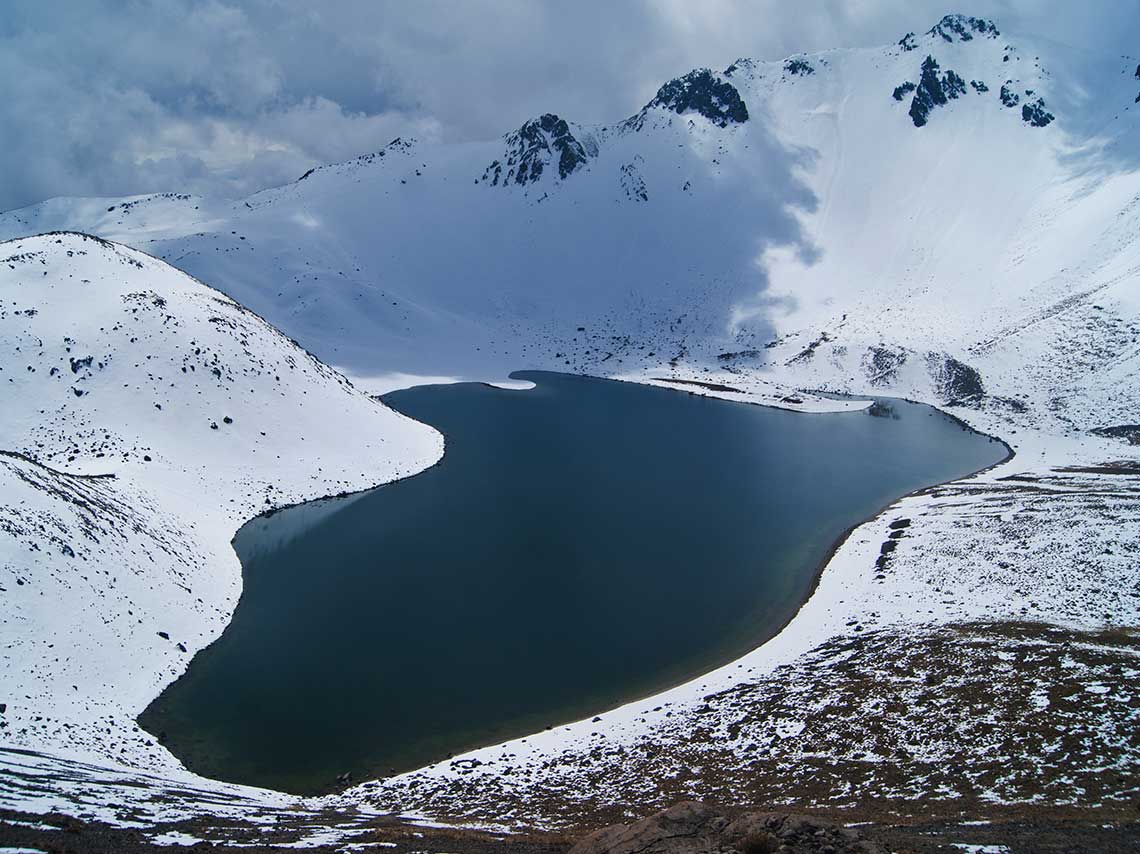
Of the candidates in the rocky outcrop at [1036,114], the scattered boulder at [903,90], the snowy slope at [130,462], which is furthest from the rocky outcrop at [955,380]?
the scattered boulder at [903,90]

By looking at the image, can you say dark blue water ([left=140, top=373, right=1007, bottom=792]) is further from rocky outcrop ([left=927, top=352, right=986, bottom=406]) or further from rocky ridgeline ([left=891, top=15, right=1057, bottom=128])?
rocky ridgeline ([left=891, top=15, right=1057, bottom=128])

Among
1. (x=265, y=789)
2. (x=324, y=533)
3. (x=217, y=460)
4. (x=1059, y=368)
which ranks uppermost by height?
(x=1059, y=368)

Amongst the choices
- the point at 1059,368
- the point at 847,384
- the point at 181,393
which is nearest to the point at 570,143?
the point at 847,384

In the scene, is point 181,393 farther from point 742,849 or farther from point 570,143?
point 570,143

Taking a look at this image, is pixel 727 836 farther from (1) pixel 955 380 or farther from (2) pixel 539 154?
(2) pixel 539 154

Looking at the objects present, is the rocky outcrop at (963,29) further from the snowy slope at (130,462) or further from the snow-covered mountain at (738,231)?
the snowy slope at (130,462)

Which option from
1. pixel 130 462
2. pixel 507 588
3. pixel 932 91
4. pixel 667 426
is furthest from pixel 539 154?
pixel 507 588

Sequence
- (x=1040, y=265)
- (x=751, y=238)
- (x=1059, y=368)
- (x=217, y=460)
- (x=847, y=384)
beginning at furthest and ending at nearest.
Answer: (x=751, y=238) < (x=1040, y=265) < (x=847, y=384) < (x=1059, y=368) < (x=217, y=460)
